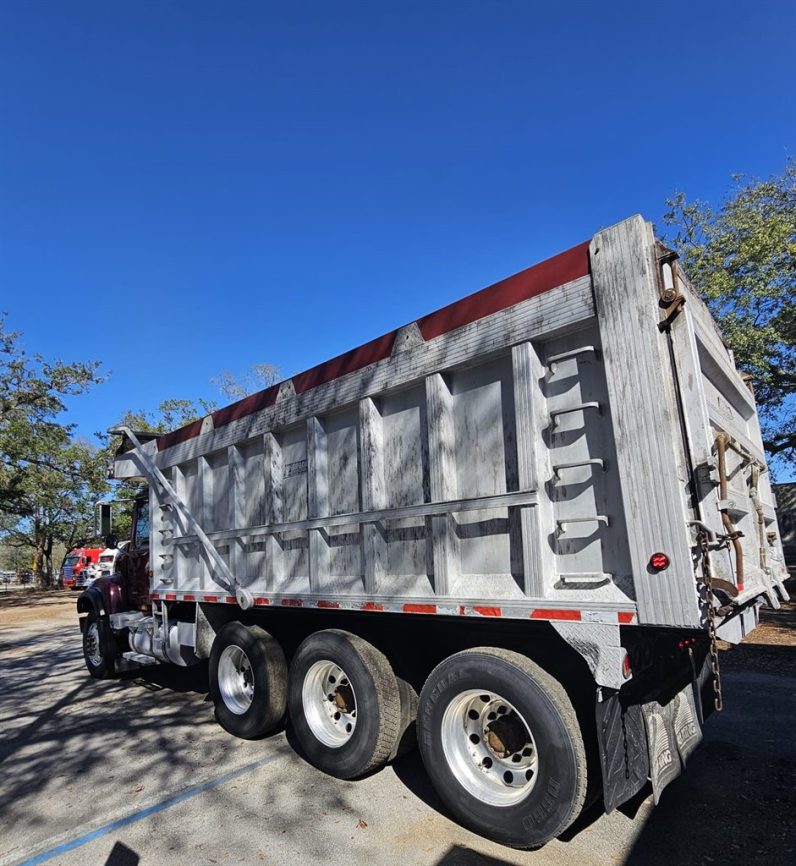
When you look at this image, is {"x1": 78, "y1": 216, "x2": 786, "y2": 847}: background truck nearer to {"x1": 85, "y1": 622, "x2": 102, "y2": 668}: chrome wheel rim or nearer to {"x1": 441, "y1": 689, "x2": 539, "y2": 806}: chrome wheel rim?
{"x1": 441, "y1": 689, "x2": 539, "y2": 806}: chrome wheel rim

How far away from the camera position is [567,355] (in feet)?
11.2

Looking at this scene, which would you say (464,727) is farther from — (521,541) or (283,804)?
(283,804)

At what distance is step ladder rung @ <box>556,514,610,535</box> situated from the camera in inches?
126

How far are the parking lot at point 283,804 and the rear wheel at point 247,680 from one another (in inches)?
8.2

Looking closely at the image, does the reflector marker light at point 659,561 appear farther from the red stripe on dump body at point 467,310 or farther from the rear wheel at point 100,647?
the rear wheel at point 100,647

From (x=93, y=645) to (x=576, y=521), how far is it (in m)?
8.06

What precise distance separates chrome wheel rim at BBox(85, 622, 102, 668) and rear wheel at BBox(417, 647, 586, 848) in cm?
649

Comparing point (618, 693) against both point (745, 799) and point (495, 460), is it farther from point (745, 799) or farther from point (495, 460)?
point (745, 799)

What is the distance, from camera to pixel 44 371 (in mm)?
23312

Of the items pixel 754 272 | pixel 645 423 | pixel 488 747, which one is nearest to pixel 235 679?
pixel 488 747

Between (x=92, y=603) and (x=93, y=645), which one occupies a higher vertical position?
(x=92, y=603)

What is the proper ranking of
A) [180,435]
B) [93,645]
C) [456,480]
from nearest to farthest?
[456,480]
[180,435]
[93,645]

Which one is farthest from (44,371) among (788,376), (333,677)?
(788,376)

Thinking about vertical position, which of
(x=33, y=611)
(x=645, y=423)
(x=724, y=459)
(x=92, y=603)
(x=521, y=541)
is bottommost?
(x=33, y=611)
